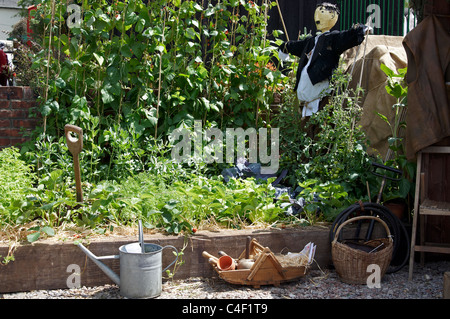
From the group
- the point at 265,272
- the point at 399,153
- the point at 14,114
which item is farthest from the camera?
the point at 14,114

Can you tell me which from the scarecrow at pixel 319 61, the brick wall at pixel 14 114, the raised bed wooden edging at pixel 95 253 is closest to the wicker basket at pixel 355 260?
the raised bed wooden edging at pixel 95 253

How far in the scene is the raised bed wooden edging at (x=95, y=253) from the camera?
3352mm

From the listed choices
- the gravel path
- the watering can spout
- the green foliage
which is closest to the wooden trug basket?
the gravel path

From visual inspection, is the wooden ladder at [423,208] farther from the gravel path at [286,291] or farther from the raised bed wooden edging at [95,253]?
the raised bed wooden edging at [95,253]

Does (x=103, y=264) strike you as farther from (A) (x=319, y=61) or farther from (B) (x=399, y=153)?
(A) (x=319, y=61)

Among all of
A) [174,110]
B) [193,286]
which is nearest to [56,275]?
[193,286]

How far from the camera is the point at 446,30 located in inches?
153

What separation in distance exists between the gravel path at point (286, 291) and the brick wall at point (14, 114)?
192 centimetres

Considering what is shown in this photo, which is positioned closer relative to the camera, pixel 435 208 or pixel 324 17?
pixel 435 208

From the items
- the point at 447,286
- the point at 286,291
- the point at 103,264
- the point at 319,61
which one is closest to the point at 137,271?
the point at 103,264

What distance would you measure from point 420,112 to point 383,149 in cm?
134

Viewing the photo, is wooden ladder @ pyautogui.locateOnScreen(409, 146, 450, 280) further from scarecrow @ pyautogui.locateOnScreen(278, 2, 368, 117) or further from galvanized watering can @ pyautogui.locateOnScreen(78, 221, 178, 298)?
galvanized watering can @ pyautogui.locateOnScreen(78, 221, 178, 298)

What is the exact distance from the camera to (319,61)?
485 cm

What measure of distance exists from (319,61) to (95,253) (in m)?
2.79
